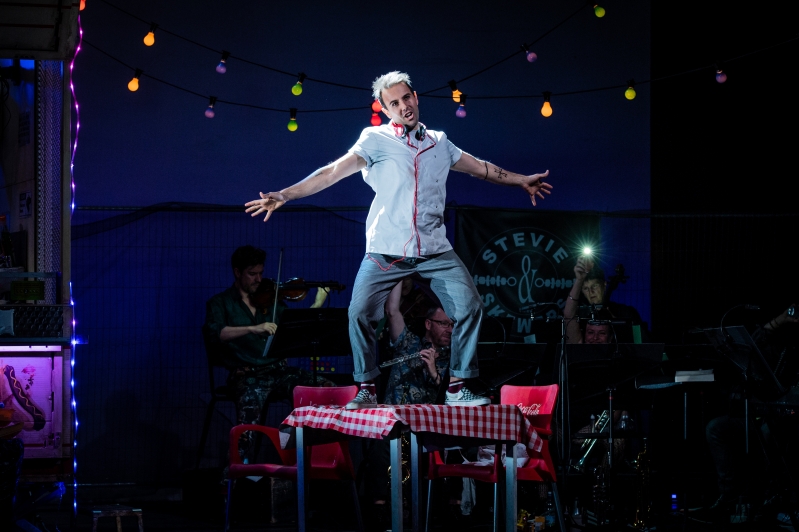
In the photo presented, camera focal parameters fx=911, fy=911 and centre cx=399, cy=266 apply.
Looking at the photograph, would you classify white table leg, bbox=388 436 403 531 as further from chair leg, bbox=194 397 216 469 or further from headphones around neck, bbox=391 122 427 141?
chair leg, bbox=194 397 216 469

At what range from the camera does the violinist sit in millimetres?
6715

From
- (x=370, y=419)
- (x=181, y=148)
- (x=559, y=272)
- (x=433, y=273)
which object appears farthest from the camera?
(x=181, y=148)

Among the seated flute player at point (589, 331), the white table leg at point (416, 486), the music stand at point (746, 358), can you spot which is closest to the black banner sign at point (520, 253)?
the seated flute player at point (589, 331)

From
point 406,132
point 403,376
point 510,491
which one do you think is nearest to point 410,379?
point 403,376

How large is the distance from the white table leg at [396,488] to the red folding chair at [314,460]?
1.18 metres

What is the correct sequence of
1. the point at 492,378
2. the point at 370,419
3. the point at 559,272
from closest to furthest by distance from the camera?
1. the point at 370,419
2. the point at 492,378
3. the point at 559,272

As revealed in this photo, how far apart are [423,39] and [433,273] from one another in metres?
5.15

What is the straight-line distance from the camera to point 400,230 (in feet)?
13.1

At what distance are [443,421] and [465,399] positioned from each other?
1.02 feet

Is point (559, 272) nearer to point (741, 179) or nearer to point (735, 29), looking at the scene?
point (741, 179)

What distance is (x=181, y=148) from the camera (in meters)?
8.22

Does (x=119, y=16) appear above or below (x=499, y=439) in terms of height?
above

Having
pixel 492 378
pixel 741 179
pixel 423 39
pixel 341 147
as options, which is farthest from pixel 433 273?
pixel 741 179

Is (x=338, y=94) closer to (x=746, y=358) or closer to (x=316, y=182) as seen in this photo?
(x=746, y=358)
